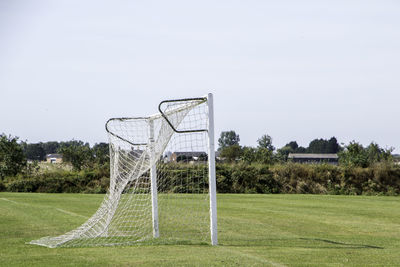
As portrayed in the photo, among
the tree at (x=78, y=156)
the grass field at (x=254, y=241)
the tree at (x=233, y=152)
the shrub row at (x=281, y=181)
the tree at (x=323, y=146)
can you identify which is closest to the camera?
the grass field at (x=254, y=241)

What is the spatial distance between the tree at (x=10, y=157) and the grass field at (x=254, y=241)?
15.8 metres

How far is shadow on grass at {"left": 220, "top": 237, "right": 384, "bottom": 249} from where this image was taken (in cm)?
1104

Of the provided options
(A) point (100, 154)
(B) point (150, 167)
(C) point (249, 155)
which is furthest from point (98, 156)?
(B) point (150, 167)

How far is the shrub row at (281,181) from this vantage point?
31422mm

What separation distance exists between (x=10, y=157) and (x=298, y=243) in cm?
2780

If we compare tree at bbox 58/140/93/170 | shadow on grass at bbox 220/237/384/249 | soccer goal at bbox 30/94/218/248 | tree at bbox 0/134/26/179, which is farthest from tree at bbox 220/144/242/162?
shadow on grass at bbox 220/237/384/249

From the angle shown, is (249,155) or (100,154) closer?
(100,154)

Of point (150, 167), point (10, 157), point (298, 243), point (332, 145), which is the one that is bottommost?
point (298, 243)

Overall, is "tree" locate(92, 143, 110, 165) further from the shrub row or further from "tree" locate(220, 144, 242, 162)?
"tree" locate(220, 144, 242, 162)

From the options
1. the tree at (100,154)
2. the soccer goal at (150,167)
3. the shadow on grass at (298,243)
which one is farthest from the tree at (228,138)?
the shadow on grass at (298,243)

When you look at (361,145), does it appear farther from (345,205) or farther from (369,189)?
(345,205)

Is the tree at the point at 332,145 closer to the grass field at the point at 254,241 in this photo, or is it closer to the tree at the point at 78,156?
the tree at the point at 78,156

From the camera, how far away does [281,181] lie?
32.2 metres

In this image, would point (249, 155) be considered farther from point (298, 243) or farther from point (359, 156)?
point (298, 243)
